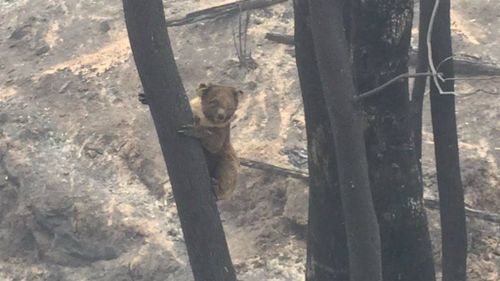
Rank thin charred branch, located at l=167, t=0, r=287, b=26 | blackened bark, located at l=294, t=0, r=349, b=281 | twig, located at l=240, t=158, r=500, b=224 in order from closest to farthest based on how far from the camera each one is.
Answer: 1. blackened bark, located at l=294, t=0, r=349, b=281
2. twig, located at l=240, t=158, r=500, b=224
3. thin charred branch, located at l=167, t=0, r=287, b=26

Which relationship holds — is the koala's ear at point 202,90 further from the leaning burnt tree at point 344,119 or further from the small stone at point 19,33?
the small stone at point 19,33

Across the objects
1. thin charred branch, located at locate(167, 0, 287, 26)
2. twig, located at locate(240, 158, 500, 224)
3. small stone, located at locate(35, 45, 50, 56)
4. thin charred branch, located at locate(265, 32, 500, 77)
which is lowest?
twig, located at locate(240, 158, 500, 224)

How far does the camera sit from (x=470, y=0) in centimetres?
1232

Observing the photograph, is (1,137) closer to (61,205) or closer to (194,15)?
(61,205)

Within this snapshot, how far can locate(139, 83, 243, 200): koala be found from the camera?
530 centimetres

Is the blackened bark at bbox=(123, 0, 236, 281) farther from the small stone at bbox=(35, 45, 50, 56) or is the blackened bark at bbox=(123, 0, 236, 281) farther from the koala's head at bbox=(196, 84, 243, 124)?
the small stone at bbox=(35, 45, 50, 56)

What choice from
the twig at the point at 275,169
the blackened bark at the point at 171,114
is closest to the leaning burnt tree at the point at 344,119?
the blackened bark at the point at 171,114

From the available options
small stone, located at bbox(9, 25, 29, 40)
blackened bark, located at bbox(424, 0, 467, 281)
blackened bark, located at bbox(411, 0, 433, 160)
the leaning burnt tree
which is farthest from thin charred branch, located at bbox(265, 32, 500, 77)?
small stone, located at bbox(9, 25, 29, 40)

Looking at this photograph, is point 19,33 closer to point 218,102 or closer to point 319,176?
point 218,102

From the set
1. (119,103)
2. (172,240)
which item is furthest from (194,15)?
(172,240)

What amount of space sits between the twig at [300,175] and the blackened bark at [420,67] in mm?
2634

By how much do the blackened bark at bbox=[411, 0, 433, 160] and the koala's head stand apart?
4.74ft

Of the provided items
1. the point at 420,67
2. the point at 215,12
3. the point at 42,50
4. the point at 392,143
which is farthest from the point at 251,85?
the point at 392,143

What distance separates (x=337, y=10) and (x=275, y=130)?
627cm
